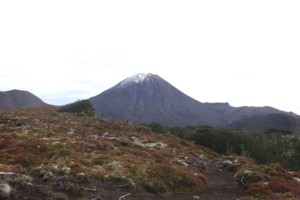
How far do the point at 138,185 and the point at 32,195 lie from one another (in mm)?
7191

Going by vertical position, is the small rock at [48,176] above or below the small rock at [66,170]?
below

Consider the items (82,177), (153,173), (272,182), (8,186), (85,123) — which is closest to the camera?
(8,186)

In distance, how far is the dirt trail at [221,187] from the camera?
2303cm

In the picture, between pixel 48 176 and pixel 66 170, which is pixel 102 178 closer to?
pixel 66 170

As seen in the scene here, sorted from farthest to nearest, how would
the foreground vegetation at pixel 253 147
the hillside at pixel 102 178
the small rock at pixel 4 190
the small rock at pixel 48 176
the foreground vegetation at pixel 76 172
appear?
the foreground vegetation at pixel 253 147
the small rock at pixel 48 176
the foreground vegetation at pixel 76 172
the hillside at pixel 102 178
the small rock at pixel 4 190

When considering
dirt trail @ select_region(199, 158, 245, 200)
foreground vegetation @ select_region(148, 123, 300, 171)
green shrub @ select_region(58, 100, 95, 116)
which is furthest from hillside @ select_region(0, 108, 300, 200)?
green shrub @ select_region(58, 100, 95, 116)

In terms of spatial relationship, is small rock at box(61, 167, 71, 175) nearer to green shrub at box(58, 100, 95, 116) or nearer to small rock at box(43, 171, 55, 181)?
small rock at box(43, 171, 55, 181)

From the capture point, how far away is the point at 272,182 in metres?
25.7

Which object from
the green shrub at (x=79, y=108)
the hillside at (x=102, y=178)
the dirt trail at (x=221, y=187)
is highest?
the green shrub at (x=79, y=108)

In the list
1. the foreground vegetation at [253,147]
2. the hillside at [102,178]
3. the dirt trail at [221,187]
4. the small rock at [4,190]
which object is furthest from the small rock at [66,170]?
the foreground vegetation at [253,147]

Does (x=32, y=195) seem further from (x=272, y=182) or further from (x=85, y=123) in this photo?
(x=85, y=123)

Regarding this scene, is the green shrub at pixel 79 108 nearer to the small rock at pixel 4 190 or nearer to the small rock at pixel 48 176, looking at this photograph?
the small rock at pixel 48 176

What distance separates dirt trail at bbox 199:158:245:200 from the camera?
2303 centimetres

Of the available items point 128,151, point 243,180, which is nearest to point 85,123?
point 128,151
